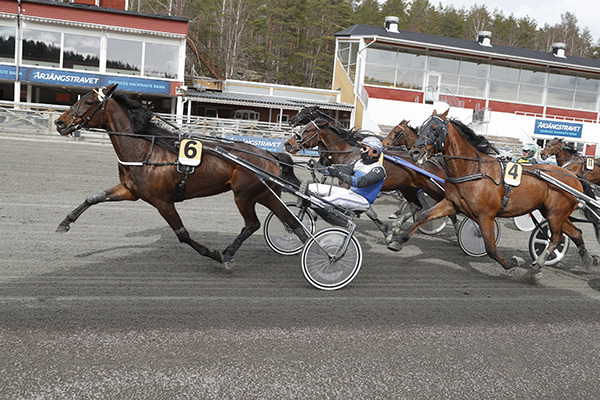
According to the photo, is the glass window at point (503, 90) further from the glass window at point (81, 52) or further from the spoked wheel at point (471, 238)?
the spoked wheel at point (471, 238)

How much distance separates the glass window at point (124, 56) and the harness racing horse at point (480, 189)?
24.3 metres

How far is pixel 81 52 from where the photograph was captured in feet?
90.0

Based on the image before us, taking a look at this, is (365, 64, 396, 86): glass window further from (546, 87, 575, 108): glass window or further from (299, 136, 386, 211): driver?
(299, 136, 386, 211): driver

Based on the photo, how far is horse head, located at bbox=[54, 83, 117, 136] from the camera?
5996 millimetres

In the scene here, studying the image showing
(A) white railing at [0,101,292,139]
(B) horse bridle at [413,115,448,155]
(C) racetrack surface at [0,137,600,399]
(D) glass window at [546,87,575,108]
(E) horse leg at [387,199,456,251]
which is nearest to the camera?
(C) racetrack surface at [0,137,600,399]

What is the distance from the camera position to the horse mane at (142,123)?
6148 mm

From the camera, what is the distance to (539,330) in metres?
5.09

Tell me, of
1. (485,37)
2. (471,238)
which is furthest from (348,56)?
(471,238)

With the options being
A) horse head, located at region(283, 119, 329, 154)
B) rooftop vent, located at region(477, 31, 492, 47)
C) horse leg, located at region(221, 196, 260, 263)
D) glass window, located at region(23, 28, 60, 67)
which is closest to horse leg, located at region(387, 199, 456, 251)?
horse leg, located at region(221, 196, 260, 263)

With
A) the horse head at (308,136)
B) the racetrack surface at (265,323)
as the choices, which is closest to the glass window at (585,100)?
the racetrack surface at (265,323)

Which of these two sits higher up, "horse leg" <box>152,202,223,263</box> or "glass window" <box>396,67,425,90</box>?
"glass window" <box>396,67,425,90</box>

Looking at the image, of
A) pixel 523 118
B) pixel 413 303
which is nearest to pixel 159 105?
pixel 523 118

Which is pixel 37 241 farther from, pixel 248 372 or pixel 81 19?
pixel 81 19

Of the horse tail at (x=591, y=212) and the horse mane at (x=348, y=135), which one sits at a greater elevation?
the horse mane at (x=348, y=135)
